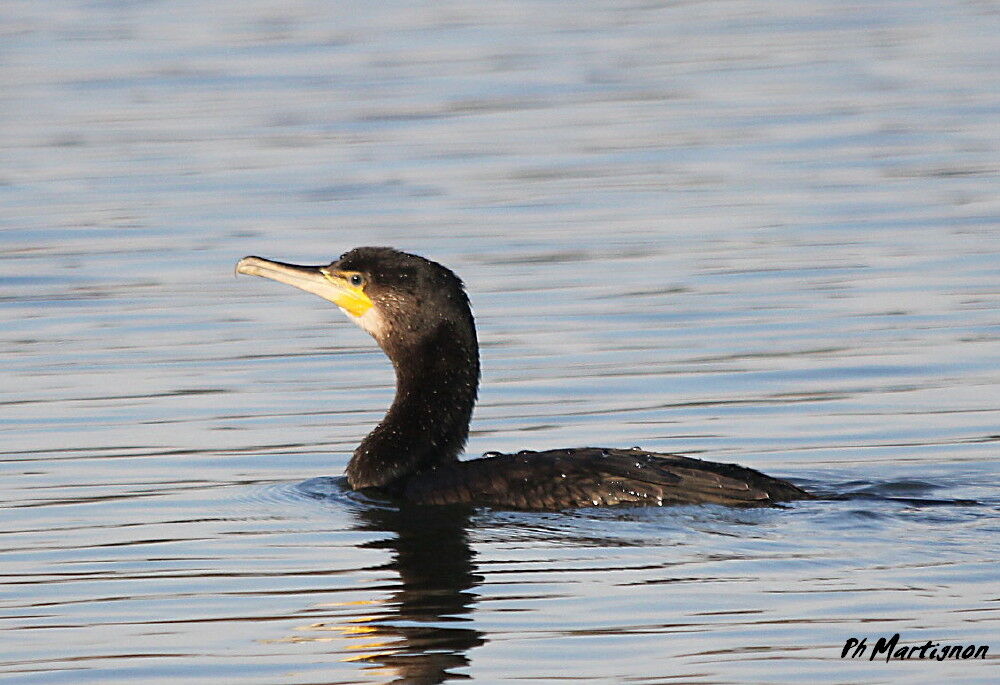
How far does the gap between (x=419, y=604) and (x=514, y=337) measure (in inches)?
218

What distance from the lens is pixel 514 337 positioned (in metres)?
14.0

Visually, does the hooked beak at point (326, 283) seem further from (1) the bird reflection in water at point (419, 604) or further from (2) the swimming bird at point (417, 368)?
(1) the bird reflection in water at point (419, 604)

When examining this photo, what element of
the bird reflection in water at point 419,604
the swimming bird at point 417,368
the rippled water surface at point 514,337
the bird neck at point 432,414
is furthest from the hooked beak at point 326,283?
the bird reflection in water at point 419,604

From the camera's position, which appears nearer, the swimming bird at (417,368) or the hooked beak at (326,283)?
the swimming bird at (417,368)

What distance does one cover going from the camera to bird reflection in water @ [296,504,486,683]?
7.80m

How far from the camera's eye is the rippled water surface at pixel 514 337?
8.20 metres

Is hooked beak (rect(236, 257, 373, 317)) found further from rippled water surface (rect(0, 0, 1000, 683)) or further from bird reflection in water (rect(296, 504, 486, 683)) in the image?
bird reflection in water (rect(296, 504, 486, 683))

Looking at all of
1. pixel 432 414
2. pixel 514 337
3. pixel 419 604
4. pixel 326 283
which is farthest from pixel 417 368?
pixel 514 337

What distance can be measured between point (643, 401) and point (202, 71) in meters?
13.8

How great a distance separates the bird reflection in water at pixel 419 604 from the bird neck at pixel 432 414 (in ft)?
1.52

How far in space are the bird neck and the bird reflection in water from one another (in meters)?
0.46

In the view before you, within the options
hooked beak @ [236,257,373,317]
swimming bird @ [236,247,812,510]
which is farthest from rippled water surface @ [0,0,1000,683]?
hooked beak @ [236,257,373,317]

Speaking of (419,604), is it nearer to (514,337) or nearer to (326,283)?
(326,283)

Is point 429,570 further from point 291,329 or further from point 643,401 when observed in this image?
point 291,329
